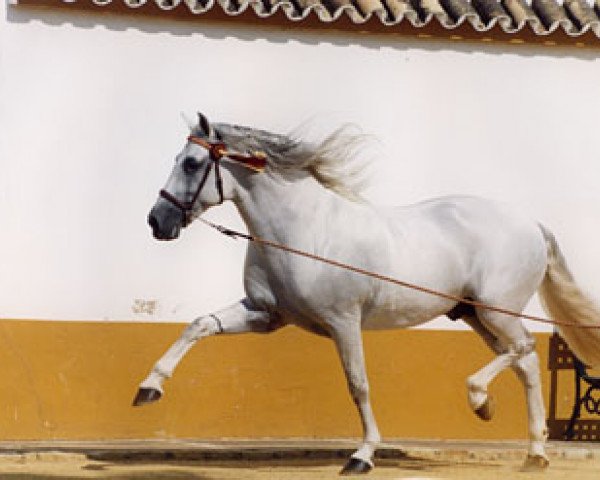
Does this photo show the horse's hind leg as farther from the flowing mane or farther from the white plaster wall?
the flowing mane

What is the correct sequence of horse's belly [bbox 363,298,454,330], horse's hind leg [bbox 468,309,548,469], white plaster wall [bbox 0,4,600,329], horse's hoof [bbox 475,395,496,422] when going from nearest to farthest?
horse's belly [bbox 363,298,454,330], horse's hoof [bbox 475,395,496,422], horse's hind leg [bbox 468,309,548,469], white plaster wall [bbox 0,4,600,329]

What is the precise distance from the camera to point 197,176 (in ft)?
42.8

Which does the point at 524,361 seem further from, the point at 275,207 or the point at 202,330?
the point at 202,330

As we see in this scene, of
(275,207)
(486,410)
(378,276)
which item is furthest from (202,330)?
(486,410)

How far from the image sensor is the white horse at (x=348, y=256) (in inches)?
516

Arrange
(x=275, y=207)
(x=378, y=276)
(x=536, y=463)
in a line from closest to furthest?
(x=275, y=207) < (x=378, y=276) < (x=536, y=463)

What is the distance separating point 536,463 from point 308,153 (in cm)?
250

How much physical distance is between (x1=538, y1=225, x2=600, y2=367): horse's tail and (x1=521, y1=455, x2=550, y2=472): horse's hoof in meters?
0.76

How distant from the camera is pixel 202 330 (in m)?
13.0

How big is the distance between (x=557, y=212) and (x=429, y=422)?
1.74 metres

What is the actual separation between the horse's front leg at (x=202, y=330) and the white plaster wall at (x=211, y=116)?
183 centimetres

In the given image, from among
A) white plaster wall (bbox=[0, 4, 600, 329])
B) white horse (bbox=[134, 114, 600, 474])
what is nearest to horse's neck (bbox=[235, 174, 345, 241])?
white horse (bbox=[134, 114, 600, 474])

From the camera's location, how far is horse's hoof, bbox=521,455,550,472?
14094mm

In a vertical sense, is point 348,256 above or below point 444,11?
below
